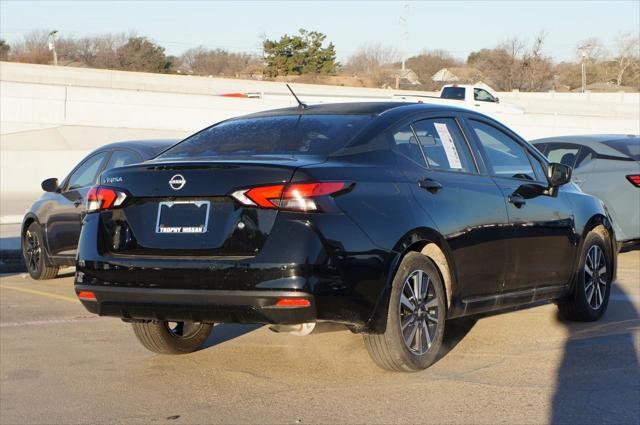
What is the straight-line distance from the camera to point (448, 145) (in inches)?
275

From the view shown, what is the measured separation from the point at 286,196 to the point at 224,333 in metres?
2.56

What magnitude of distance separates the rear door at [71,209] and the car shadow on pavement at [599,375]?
535cm

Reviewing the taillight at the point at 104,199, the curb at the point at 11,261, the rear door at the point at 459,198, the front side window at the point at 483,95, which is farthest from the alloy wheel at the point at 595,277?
the front side window at the point at 483,95

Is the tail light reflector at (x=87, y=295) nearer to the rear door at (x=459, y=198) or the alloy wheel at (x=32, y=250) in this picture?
the rear door at (x=459, y=198)

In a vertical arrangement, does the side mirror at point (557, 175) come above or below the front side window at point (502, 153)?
below

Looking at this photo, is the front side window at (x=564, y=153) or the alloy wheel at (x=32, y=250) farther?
the front side window at (x=564, y=153)

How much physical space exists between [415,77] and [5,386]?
3322 inches

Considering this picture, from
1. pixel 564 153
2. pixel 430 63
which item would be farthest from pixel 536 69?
pixel 564 153

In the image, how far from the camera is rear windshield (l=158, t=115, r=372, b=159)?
6.34m

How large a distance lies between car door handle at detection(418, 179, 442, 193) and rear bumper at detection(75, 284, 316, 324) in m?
1.24

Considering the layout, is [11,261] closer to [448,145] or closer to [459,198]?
[448,145]

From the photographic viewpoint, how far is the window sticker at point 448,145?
6926 mm

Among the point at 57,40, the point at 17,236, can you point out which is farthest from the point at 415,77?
the point at 17,236

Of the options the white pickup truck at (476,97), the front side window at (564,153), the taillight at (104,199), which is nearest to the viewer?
the taillight at (104,199)
